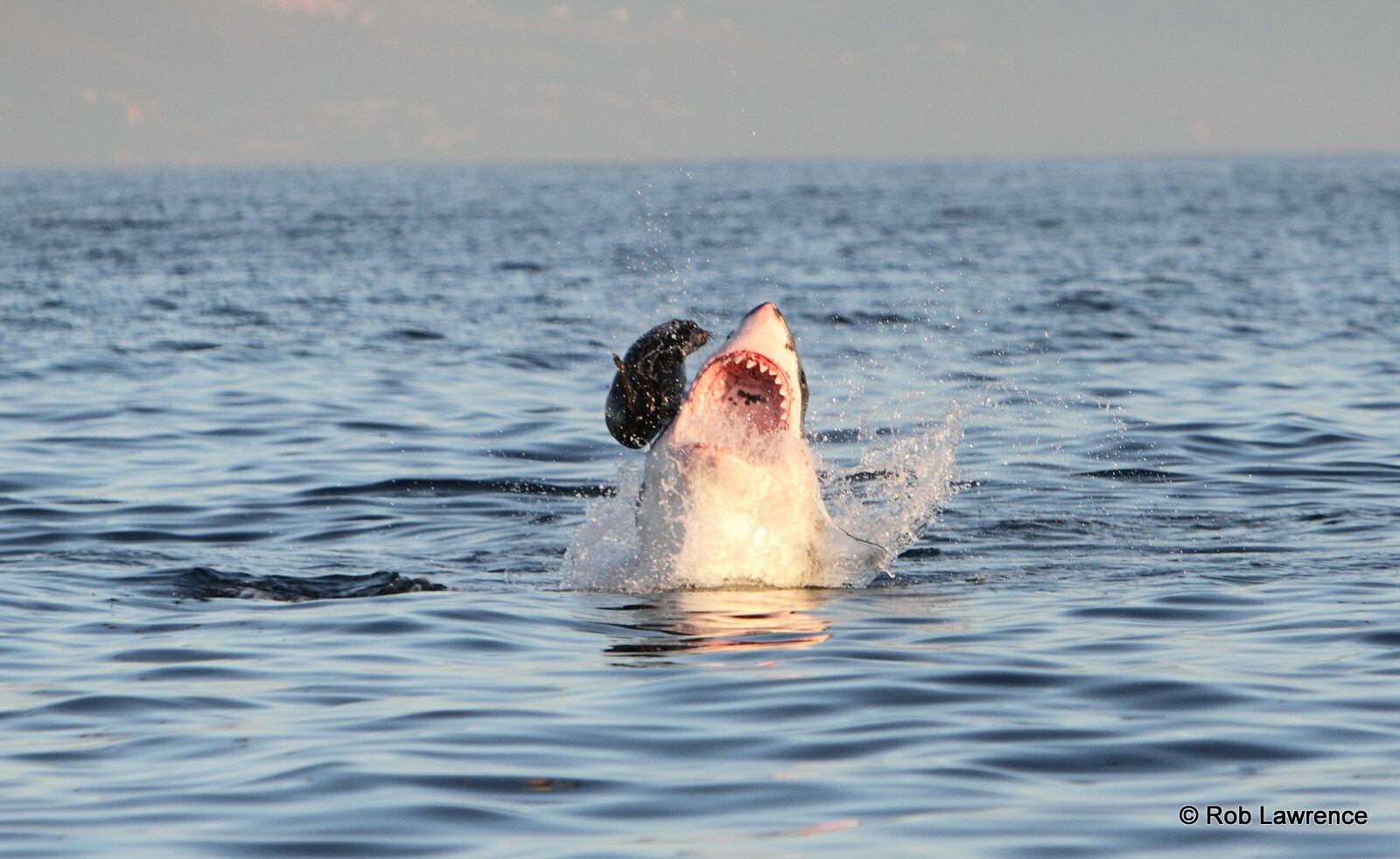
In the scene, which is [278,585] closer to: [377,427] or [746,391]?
[746,391]

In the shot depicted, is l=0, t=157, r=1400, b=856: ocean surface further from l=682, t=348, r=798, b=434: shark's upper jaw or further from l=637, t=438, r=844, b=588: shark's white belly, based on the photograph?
l=682, t=348, r=798, b=434: shark's upper jaw

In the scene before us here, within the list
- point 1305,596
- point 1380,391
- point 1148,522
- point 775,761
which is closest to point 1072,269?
point 1380,391

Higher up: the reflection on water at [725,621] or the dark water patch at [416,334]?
the dark water patch at [416,334]

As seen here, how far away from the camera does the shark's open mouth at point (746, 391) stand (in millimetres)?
9039

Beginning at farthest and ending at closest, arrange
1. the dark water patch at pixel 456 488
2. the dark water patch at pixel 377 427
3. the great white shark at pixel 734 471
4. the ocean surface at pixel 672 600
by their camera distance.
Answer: the dark water patch at pixel 377 427 < the dark water patch at pixel 456 488 < the great white shark at pixel 734 471 < the ocean surface at pixel 672 600

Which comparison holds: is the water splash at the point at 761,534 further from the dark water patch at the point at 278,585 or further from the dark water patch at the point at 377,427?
the dark water patch at the point at 377,427

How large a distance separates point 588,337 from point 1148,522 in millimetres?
14288

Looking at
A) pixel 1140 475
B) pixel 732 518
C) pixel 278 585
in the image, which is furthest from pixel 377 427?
pixel 732 518

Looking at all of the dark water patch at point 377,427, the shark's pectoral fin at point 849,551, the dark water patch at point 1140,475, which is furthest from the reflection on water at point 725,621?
the dark water patch at point 377,427

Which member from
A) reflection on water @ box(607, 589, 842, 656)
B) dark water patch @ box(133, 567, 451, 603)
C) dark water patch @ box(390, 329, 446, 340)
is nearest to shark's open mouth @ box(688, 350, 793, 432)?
reflection on water @ box(607, 589, 842, 656)

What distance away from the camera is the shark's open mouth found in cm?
904

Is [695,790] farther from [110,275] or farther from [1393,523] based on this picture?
[110,275]

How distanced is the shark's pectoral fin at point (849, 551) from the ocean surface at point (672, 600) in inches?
7.5

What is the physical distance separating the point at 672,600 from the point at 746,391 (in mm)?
1402
